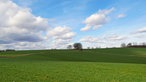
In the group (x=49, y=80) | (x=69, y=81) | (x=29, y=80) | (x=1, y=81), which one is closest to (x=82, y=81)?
(x=69, y=81)

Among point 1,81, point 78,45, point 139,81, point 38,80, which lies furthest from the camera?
point 78,45

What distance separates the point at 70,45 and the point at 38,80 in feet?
486

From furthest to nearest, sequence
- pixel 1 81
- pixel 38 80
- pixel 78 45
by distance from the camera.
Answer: pixel 78 45
pixel 38 80
pixel 1 81

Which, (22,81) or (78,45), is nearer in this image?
(22,81)

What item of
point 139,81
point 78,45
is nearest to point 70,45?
point 78,45

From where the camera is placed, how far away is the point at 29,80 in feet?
65.3

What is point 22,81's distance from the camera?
19.2 meters

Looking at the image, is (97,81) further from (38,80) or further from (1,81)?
(1,81)

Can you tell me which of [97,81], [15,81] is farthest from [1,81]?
[97,81]

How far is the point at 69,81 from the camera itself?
20281 millimetres

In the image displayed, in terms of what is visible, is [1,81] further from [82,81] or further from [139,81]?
[139,81]

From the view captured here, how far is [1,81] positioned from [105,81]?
9079 millimetres

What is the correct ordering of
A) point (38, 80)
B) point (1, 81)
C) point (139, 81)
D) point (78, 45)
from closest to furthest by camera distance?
1. point (1, 81)
2. point (38, 80)
3. point (139, 81)
4. point (78, 45)

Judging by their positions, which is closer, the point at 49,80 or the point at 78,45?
the point at 49,80
